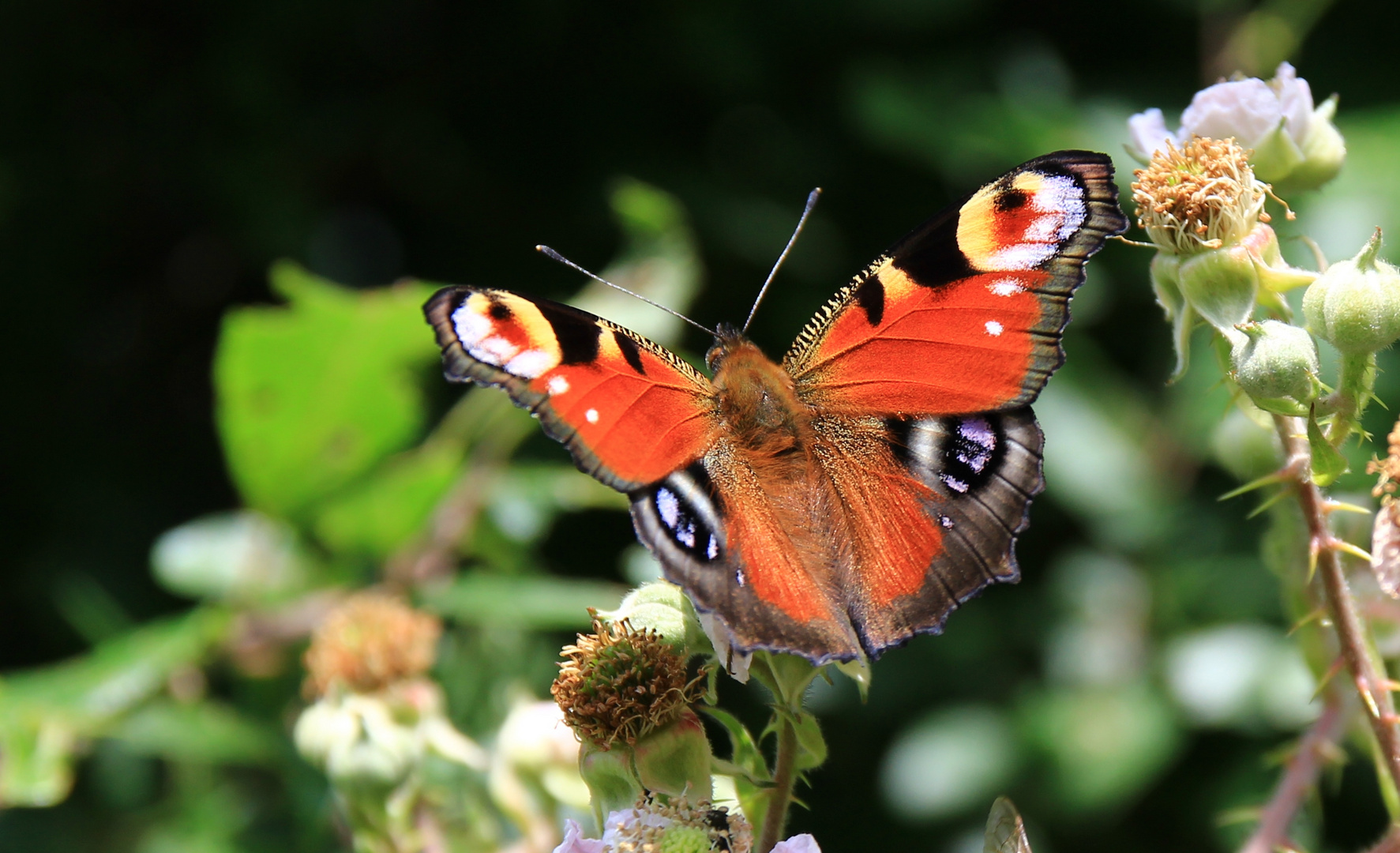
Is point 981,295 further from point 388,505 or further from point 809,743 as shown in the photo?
Result: point 388,505

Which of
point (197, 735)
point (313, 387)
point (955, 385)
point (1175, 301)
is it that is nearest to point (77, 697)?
point (197, 735)

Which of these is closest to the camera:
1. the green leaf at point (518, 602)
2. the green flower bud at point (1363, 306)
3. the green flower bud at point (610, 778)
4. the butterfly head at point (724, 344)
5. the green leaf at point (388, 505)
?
the green flower bud at point (1363, 306)

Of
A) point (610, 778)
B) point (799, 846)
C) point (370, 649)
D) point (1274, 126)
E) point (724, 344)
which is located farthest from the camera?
point (370, 649)

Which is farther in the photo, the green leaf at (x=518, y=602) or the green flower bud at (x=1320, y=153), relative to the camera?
the green leaf at (x=518, y=602)

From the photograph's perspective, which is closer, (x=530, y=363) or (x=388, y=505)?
(x=530, y=363)

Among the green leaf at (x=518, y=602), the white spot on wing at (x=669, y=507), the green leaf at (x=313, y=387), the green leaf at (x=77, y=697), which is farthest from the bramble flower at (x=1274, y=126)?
the green leaf at (x=77, y=697)

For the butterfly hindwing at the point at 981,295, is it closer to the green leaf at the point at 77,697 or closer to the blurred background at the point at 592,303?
the blurred background at the point at 592,303

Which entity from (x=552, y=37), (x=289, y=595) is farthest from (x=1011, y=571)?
(x=552, y=37)
